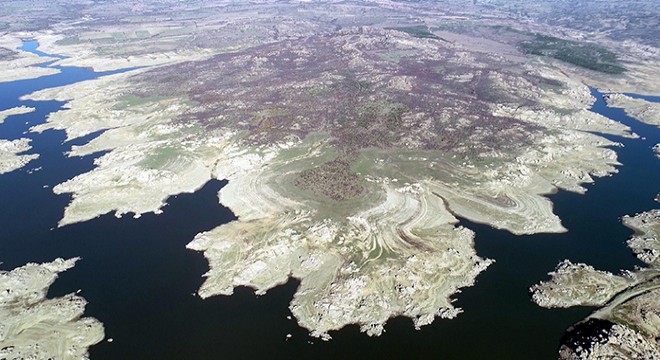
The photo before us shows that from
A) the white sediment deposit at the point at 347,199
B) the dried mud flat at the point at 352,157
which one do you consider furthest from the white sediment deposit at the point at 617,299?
the white sediment deposit at the point at 347,199

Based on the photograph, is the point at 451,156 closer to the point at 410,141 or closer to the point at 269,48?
the point at 410,141

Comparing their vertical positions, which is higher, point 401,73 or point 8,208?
point 401,73

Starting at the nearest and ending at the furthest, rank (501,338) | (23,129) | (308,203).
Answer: (501,338), (308,203), (23,129)

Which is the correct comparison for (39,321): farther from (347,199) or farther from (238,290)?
(347,199)

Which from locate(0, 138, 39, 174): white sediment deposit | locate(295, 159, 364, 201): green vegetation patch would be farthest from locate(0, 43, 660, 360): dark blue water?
locate(295, 159, 364, 201): green vegetation patch

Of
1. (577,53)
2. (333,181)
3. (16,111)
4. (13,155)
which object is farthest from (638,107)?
(16,111)

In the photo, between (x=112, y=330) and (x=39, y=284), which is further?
(x=39, y=284)

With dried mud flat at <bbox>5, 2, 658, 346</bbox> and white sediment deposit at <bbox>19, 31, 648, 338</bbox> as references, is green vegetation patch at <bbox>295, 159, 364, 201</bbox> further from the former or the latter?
white sediment deposit at <bbox>19, 31, 648, 338</bbox>

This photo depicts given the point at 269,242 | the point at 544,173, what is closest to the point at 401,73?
the point at 544,173
